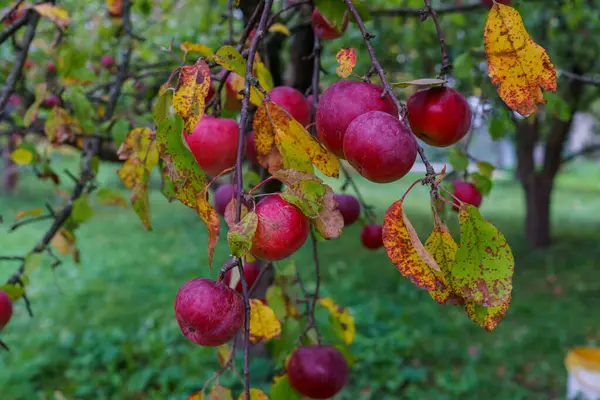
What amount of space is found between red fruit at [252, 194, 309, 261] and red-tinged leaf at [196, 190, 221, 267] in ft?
0.15

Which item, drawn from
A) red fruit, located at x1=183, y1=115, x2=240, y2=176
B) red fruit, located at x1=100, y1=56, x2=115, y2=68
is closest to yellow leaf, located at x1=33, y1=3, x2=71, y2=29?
red fruit, located at x1=183, y1=115, x2=240, y2=176

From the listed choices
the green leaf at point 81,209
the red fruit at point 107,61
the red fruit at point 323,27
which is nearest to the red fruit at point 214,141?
the red fruit at point 323,27

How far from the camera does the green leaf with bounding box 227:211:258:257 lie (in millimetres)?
532

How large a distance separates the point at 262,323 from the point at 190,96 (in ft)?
1.29

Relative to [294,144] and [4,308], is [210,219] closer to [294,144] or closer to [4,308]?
[294,144]

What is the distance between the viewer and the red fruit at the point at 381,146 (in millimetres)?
557

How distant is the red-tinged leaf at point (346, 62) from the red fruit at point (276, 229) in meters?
0.18

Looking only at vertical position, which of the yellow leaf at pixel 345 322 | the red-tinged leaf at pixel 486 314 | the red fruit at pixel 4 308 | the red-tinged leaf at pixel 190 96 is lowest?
the yellow leaf at pixel 345 322

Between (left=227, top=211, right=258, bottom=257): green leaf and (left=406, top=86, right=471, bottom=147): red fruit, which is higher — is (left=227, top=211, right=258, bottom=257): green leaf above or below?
above

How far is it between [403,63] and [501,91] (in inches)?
133

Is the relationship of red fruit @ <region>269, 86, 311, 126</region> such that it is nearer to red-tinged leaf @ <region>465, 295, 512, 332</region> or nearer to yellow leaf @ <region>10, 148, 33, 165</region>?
red-tinged leaf @ <region>465, 295, 512, 332</region>

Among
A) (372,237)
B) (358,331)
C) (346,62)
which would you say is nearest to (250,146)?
(346,62)

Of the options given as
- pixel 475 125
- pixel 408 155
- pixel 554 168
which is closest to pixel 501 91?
pixel 408 155

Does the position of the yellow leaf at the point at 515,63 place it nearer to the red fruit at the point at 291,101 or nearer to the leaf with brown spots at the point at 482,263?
the leaf with brown spots at the point at 482,263
